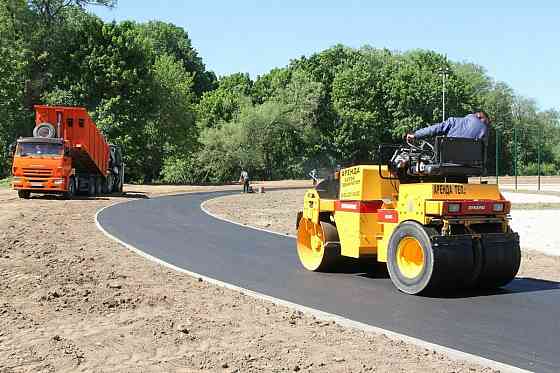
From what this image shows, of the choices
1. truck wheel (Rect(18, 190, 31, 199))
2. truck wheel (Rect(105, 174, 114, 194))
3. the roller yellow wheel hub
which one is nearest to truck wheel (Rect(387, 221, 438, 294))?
the roller yellow wheel hub

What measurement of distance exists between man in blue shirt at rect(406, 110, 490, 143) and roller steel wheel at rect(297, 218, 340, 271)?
2.37 m

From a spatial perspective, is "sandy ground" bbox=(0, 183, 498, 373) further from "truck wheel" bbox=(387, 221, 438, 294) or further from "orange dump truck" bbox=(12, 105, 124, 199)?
"orange dump truck" bbox=(12, 105, 124, 199)

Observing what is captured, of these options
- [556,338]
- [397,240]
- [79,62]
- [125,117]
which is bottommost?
[556,338]

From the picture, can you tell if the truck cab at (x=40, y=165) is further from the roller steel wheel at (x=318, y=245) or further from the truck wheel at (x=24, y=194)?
the roller steel wheel at (x=318, y=245)

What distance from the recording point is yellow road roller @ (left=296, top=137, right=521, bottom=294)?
363 inches

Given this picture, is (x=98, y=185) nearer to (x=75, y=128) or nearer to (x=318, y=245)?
(x=75, y=128)

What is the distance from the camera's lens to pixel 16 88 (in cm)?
4853

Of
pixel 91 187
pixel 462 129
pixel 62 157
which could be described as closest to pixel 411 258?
pixel 462 129

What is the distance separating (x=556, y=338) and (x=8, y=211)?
20.6 metres

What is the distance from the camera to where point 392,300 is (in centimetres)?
926

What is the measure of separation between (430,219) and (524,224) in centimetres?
1249

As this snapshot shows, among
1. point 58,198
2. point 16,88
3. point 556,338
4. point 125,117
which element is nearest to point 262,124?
point 125,117

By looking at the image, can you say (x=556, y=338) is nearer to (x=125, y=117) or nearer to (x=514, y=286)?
(x=514, y=286)

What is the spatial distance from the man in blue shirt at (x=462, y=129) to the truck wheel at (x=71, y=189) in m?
23.9
